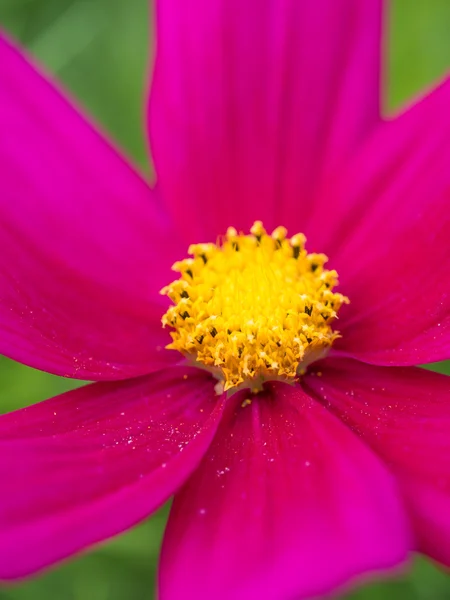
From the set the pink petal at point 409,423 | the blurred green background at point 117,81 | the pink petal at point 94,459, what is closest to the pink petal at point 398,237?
the pink petal at point 409,423

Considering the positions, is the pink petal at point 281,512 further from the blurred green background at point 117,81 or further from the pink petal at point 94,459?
the blurred green background at point 117,81

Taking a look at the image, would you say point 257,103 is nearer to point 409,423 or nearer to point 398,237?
point 398,237

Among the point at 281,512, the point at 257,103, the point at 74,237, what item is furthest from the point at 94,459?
the point at 257,103

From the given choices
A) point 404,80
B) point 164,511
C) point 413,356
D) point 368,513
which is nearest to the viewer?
point 368,513

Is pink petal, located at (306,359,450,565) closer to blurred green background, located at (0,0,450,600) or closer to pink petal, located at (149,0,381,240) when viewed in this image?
pink petal, located at (149,0,381,240)

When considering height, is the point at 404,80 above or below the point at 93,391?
above

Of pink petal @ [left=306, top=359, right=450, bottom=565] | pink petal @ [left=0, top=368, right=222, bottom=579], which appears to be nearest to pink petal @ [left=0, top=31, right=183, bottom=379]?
pink petal @ [left=0, top=368, right=222, bottom=579]

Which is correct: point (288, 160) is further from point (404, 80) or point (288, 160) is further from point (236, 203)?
point (404, 80)

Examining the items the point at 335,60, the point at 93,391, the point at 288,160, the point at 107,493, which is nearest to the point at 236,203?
the point at 288,160
